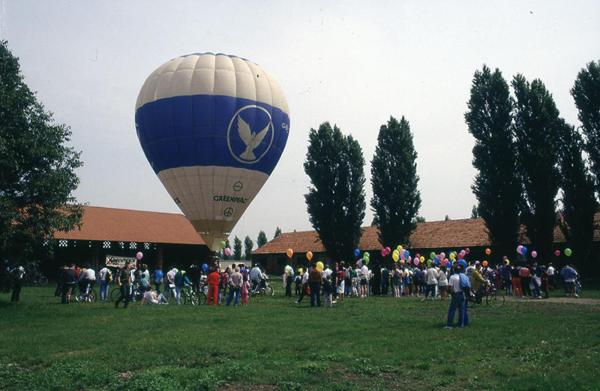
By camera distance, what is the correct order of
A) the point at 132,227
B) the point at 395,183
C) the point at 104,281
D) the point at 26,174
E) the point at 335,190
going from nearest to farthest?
the point at 26,174, the point at 104,281, the point at 395,183, the point at 335,190, the point at 132,227

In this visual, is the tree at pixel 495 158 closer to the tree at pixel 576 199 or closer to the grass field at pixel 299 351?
the tree at pixel 576 199

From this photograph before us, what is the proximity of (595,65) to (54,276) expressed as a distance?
4588cm

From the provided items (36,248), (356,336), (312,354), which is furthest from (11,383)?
(36,248)

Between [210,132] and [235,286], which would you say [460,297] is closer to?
[235,286]

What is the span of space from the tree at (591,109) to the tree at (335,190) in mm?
18034

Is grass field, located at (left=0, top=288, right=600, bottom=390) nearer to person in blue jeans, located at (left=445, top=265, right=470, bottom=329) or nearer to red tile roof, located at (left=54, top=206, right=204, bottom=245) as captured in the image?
person in blue jeans, located at (left=445, top=265, right=470, bottom=329)

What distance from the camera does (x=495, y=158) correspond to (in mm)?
38812

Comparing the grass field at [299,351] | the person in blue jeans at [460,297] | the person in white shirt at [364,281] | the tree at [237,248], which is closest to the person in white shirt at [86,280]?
the grass field at [299,351]

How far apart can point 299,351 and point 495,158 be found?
33.1 metres

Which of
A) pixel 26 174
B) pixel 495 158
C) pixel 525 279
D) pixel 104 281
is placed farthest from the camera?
pixel 495 158

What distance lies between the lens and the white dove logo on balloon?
24625 mm

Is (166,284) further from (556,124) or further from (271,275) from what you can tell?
(271,275)

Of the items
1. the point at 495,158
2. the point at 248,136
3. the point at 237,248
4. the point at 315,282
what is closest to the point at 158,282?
the point at 315,282

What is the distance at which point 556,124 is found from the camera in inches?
1499
